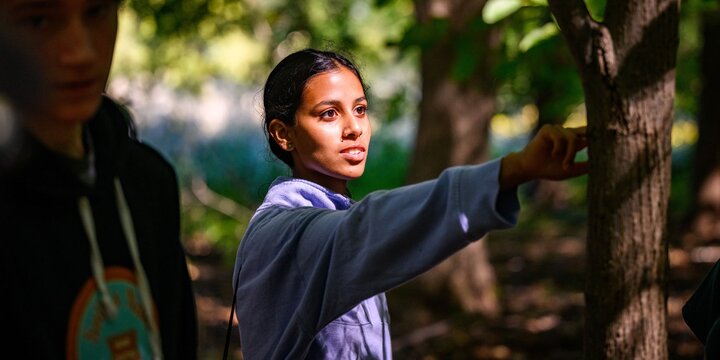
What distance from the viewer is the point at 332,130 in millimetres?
2387

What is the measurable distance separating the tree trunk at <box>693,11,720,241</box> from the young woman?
8.38 m

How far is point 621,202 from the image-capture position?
7.39 ft

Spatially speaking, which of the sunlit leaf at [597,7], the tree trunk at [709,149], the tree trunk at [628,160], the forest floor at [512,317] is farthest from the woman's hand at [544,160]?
the tree trunk at [709,149]

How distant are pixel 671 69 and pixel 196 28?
279 inches

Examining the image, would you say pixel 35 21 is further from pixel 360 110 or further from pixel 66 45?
pixel 360 110

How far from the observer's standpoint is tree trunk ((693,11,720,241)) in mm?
10008

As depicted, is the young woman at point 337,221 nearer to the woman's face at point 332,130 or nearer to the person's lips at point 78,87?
the woman's face at point 332,130

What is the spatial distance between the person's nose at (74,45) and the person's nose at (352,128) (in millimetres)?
1054

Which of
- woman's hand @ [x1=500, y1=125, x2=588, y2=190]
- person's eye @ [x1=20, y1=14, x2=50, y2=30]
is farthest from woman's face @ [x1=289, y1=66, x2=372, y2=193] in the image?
person's eye @ [x1=20, y1=14, x2=50, y2=30]

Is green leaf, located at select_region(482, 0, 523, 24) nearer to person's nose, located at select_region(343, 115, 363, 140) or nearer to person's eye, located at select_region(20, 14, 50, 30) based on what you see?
person's nose, located at select_region(343, 115, 363, 140)

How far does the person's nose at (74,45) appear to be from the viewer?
1.35m

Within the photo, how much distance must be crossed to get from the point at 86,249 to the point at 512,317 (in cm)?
588

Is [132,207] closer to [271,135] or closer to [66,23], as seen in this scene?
[66,23]

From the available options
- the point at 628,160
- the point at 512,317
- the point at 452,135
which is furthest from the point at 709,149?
the point at 628,160
